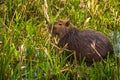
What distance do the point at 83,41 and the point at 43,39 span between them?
0.68 meters

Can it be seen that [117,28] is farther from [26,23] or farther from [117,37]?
[26,23]

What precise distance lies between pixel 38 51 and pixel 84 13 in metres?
1.73

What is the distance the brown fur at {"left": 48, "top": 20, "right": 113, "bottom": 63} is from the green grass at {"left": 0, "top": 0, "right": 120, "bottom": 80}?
12 cm

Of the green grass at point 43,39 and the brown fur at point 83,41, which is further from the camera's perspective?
the brown fur at point 83,41

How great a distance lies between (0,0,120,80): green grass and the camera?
4031 millimetres

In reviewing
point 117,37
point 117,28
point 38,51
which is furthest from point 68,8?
point 38,51

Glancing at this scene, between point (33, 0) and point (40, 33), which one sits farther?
point (33, 0)

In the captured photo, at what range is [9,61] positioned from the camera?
13.5 feet

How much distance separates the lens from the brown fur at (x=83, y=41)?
470 centimetres

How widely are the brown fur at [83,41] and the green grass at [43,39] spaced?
4.8 inches

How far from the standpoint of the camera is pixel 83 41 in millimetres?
4762

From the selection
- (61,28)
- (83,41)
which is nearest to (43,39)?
(61,28)

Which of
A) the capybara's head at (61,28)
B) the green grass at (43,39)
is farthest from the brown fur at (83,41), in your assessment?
the green grass at (43,39)

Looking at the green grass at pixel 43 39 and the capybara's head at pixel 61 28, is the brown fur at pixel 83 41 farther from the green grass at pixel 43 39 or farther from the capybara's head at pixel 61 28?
the green grass at pixel 43 39
